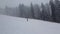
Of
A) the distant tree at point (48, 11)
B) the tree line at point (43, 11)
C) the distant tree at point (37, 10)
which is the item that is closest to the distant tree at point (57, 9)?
the tree line at point (43, 11)

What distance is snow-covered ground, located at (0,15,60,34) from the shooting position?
3.81ft

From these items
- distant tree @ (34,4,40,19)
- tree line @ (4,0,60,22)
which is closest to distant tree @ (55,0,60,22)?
tree line @ (4,0,60,22)

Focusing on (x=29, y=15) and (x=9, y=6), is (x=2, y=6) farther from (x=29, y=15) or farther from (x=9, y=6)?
(x=29, y=15)

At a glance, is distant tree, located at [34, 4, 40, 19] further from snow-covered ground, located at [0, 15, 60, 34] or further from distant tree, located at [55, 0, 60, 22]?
distant tree, located at [55, 0, 60, 22]

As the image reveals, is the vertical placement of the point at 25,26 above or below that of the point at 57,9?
below

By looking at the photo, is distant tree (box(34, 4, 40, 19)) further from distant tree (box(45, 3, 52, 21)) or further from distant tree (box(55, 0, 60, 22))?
distant tree (box(55, 0, 60, 22))

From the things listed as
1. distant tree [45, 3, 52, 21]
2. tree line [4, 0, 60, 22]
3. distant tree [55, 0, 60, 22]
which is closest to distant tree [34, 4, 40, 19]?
tree line [4, 0, 60, 22]

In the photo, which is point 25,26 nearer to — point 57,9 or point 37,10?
point 37,10

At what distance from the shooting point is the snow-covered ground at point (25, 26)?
1162 millimetres

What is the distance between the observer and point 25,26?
1.20 meters

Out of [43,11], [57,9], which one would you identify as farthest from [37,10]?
[57,9]

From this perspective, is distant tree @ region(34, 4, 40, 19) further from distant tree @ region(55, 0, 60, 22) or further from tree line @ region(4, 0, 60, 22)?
distant tree @ region(55, 0, 60, 22)

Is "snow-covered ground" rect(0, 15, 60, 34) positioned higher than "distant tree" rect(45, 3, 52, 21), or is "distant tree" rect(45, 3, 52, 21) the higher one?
"distant tree" rect(45, 3, 52, 21)

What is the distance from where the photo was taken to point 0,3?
Answer: 3.96 feet
